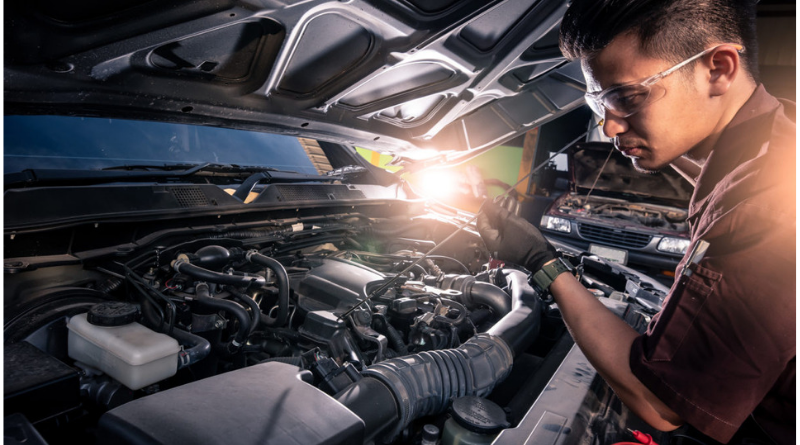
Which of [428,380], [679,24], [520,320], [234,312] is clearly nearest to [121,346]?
[234,312]

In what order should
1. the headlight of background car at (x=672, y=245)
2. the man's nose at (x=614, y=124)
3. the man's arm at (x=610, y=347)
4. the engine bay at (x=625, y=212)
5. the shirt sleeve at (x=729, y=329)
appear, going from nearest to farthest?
1. the shirt sleeve at (x=729, y=329)
2. the man's arm at (x=610, y=347)
3. the man's nose at (x=614, y=124)
4. the headlight of background car at (x=672, y=245)
5. the engine bay at (x=625, y=212)

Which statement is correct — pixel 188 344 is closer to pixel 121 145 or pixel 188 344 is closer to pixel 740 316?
pixel 121 145

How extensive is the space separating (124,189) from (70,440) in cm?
88

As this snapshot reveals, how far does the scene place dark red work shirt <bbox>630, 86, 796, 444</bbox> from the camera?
740 millimetres

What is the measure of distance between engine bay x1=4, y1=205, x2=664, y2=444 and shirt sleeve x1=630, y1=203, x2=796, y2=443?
15.6 inches

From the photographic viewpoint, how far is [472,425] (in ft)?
3.19

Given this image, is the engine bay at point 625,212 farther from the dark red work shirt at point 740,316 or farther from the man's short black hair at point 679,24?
the dark red work shirt at point 740,316

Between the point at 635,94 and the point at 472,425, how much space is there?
884mm

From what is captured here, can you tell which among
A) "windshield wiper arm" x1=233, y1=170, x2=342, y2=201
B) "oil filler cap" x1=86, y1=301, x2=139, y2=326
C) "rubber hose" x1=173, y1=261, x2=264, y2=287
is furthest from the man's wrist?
"windshield wiper arm" x1=233, y1=170, x2=342, y2=201

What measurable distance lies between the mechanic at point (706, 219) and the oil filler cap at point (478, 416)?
0.27 meters

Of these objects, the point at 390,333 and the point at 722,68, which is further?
the point at 390,333

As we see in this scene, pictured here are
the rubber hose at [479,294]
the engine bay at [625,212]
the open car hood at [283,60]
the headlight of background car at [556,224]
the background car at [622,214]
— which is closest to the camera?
the open car hood at [283,60]

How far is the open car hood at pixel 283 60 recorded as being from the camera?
3.97ft

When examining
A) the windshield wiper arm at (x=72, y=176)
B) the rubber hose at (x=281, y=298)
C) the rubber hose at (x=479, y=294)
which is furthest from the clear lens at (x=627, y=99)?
the windshield wiper arm at (x=72, y=176)
